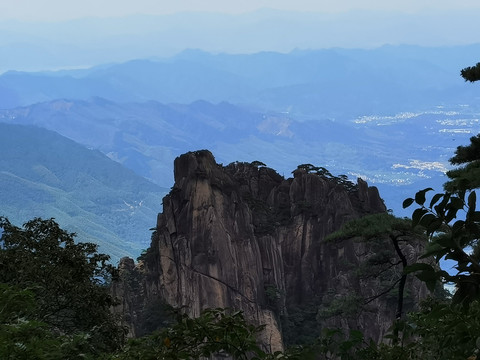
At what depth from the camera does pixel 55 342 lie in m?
4.81

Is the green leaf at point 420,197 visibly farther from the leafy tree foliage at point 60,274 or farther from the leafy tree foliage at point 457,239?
the leafy tree foliage at point 60,274

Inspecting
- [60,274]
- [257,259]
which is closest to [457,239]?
[60,274]

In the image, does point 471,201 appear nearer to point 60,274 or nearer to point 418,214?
point 418,214

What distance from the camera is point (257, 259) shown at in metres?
44.1

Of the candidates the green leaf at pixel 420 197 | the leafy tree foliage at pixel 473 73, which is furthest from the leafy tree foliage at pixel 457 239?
the leafy tree foliage at pixel 473 73

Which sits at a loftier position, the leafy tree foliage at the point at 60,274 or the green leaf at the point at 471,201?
the leafy tree foliage at the point at 60,274

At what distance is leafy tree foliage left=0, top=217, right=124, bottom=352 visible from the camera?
1300 centimetres

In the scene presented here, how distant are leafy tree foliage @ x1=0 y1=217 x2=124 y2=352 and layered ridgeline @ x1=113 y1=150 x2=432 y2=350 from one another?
2582 cm

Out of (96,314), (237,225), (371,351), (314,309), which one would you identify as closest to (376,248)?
(314,309)

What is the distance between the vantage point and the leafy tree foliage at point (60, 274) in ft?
42.7

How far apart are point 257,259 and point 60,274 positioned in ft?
102

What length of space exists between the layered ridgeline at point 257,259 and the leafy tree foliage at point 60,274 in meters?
25.8

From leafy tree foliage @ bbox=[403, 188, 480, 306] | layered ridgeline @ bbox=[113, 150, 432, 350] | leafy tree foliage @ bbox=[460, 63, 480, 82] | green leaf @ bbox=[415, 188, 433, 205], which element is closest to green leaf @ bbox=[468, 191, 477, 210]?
leafy tree foliage @ bbox=[403, 188, 480, 306]

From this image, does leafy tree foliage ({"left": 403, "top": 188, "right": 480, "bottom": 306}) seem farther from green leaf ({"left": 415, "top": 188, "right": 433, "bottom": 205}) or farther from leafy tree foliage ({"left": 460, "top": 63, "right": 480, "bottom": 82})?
leafy tree foliage ({"left": 460, "top": 63, "right": 480, "bottom": 82})
